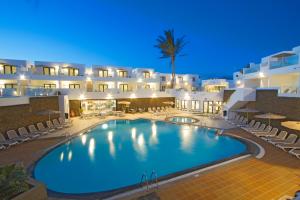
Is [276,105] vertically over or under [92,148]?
over

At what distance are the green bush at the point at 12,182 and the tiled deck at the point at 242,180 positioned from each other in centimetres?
342

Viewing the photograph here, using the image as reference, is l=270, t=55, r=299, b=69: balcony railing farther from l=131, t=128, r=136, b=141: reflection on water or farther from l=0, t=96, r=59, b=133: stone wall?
l=0, t=96, r=59, b=133: stone wall

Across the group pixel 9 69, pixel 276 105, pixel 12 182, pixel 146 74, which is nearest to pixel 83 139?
pixel 12 182

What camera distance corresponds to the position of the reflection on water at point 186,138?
13.1 meters

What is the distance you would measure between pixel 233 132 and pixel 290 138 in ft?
14.4

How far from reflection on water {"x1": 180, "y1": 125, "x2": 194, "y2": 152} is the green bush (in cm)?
965

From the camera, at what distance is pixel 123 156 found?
1139 centimetres

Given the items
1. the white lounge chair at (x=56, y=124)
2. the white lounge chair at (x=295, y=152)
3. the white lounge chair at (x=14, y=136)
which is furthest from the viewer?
the white lounge chair at (x=56, y=124)

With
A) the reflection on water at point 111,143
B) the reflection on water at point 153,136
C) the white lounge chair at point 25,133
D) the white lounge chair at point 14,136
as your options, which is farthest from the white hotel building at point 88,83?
the reflection on water at point 153,136

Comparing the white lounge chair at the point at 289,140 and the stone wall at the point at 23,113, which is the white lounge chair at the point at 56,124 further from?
the white lounge chair at the point at 289,140

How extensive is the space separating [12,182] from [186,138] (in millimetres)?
12392

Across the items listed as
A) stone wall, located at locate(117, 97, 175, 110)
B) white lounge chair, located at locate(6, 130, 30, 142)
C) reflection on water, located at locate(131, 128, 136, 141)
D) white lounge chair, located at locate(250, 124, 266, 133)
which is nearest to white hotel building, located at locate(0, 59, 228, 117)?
stone wall, located at locate(117, 97, 175, 110)

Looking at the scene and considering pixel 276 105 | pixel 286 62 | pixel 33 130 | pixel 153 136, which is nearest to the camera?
pixel 276 105

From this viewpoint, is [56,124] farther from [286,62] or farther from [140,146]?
[286,62]
